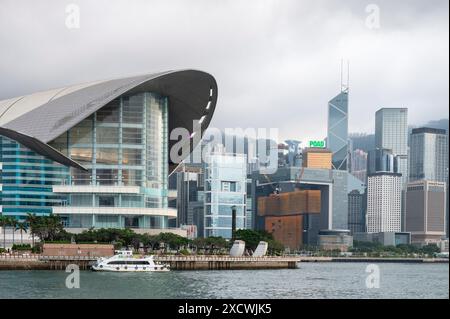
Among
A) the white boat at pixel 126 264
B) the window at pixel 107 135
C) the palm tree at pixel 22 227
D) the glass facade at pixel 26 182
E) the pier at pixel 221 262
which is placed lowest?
the pier at pixel 221 262

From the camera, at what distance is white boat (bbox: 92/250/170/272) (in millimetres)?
80125

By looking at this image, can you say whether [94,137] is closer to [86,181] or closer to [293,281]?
[86,181]

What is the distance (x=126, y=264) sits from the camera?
266ft

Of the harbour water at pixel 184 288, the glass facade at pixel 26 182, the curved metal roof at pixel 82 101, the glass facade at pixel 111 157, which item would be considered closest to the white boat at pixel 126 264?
the harbour water at pixel 184 288

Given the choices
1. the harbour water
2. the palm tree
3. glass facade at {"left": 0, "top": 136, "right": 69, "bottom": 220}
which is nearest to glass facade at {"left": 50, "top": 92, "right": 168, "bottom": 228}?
glass facade at {"left": 0, "top": 136, "right": 69, "bottom": 220}

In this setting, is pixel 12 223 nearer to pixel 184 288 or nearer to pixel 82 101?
pixel 82 101

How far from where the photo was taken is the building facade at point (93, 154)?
341ft

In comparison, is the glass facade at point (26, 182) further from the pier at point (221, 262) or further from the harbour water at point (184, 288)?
the harbour water at point (184, 288)

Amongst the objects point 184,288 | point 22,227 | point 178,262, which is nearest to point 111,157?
point 22,227

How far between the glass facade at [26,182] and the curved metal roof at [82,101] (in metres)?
1.62
